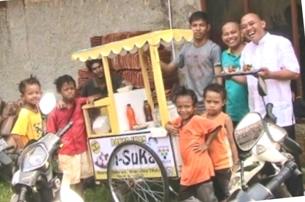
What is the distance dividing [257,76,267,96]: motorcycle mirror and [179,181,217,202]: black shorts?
1.75 ft

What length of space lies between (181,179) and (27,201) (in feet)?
2.86

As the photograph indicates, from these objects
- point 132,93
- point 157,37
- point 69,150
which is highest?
point 157,37

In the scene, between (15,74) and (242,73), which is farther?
(15,74)

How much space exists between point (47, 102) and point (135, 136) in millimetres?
549

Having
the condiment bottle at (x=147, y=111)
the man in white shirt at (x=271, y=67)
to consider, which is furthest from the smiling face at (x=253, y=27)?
the condiment bottle at (x=147, y=111)

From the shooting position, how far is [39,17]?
4.11 meters

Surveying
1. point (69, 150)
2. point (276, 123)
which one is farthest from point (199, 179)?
point (69, 150)

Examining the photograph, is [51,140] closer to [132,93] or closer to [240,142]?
[132,93]

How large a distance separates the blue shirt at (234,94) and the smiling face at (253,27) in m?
0.13

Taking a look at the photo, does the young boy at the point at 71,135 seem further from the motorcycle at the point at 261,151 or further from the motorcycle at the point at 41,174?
the motorcycle at the point at 261,151

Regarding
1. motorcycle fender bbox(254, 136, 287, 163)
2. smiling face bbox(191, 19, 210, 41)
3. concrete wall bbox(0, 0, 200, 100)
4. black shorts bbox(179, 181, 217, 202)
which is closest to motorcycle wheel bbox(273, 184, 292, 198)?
motorcycle fender bbox(254, 136, 287, 163)

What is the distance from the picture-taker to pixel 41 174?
3998 millimetres

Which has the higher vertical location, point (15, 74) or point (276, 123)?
point (15, 74)

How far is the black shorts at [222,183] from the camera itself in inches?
Answer: 148
